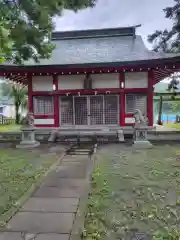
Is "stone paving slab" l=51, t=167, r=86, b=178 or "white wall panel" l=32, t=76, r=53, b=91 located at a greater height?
"white wall panel" l=32, t=76, r=53, b=91

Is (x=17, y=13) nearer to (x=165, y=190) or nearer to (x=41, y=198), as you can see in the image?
(x=41, y=198)

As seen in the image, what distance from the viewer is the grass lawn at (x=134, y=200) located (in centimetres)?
248

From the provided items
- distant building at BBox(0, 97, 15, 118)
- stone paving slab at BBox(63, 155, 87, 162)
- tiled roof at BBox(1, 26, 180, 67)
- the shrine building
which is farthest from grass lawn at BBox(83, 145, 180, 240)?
distant building at BBox(0, 97, 15, 118)

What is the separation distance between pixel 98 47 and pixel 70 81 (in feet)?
11.7

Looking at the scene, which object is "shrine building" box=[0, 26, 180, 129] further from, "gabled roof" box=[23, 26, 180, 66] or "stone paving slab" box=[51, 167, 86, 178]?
"stone paving slab" box=[51, 167, 86, 178]

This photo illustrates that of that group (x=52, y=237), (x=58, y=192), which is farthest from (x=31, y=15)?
(x=52, y=237)

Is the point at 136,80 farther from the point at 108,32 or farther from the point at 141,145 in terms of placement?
the point at 108,32

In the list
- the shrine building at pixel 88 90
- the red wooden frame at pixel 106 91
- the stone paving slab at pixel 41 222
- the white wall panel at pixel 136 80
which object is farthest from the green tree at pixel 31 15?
the white wall panel at pixel 136 80

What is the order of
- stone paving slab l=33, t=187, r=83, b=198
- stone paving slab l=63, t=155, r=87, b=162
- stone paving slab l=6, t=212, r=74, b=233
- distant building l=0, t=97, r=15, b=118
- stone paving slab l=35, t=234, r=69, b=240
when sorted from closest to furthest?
stone paving slab l=35, t=234, r=69, b=240 → stone paving slab l=6, t=212, r=74, b=233 → stone paving slab l=33, t=187, r=83, b=198 → stone paving slab l=63, t=155, r=87, b=162 → distant building l=0, t=97, r=15, b=118

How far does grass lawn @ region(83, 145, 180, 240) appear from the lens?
248 cm

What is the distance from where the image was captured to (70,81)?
10.5m

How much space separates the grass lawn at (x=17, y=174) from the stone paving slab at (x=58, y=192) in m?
0.24

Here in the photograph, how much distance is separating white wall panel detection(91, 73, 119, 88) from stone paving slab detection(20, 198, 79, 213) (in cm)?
770

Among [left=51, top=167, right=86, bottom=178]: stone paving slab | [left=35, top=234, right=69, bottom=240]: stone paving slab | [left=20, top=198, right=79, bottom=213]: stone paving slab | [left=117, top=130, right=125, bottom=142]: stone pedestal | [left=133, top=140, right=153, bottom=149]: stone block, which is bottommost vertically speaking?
[left=35, top=234, right=69, bottom=240]: stone paving slab
